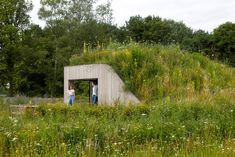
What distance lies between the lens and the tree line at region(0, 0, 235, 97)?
43594 millimetres

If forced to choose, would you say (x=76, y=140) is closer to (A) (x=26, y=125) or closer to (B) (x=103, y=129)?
(B) (x=103, y=129)

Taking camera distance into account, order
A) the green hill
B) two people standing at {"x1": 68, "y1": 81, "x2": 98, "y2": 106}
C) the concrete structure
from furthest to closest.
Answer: two people standing at {"x1": 68, "y1": 81, "x2": 98, "y2": 106} < the concrete structure < the green hill

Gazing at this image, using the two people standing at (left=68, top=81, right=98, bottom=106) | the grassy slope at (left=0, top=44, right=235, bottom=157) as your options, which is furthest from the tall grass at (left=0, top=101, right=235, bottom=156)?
the two people standing at (left=68, top=81, right=98, bottom=106)

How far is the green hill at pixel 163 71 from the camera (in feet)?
61.0

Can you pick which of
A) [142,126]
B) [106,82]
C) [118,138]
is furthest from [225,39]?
[118,138]

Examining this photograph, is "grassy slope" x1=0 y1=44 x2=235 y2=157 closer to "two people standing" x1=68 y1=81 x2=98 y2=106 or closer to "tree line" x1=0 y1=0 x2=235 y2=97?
"two people standing" x1=68 y1=81 x2=98 y2=106

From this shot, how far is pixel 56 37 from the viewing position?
2095 inches

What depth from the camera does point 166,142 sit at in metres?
8.23

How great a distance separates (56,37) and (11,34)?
10.4 m

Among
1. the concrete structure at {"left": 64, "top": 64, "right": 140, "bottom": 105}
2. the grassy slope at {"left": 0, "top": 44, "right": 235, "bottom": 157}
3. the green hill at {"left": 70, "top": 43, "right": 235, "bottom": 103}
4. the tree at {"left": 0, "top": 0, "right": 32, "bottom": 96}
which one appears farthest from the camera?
the tree at {"left": 0, "top": 0, "right": 32, "bottom": 96}

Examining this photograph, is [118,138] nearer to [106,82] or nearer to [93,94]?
[106,82]

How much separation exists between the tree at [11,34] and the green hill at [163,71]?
22.1 metres

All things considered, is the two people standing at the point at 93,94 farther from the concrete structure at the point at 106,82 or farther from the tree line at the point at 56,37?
the tree line at the point at 56,37

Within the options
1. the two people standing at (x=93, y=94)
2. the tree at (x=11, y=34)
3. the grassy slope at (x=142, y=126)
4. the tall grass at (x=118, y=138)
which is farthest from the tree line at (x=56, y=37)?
the tall grass at (x=118, y=138)
